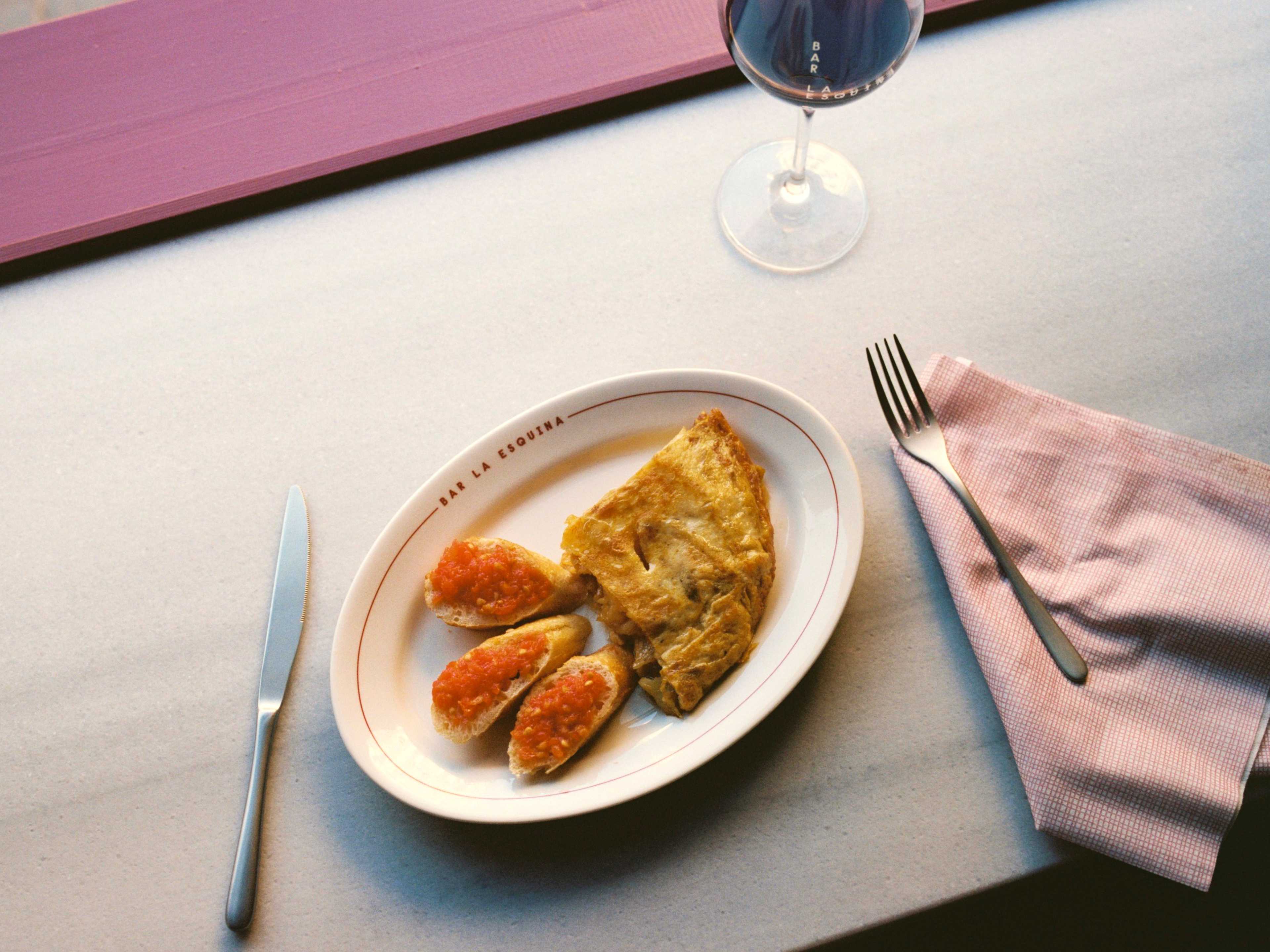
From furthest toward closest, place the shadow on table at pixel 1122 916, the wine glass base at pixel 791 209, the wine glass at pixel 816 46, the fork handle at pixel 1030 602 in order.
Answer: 1. the shadow on table at pixel 1122 916
2. the wine glass base at pixel 791 209
3. the fork handle at pixel 1030 602
4. the wine glass at pixel 816 46

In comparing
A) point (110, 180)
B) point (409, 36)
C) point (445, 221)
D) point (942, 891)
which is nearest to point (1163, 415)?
point (942, 891)

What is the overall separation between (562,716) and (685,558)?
24cm

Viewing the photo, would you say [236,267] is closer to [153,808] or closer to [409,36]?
[409,36]

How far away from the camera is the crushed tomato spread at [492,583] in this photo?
3.55ft

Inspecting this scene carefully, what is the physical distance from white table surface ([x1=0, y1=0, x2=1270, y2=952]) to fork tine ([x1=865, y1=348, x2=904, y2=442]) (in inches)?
2.2

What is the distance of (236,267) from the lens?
1.36 meters

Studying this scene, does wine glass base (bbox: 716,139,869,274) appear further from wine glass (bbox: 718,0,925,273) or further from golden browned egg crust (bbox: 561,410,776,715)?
golden browned egg crust (bbox: 561,410,776,715)

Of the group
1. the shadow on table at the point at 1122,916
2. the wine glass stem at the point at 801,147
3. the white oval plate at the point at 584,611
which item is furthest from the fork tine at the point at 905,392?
the shadow on table at the point at 1122,916

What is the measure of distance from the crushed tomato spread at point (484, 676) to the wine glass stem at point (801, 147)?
759mm

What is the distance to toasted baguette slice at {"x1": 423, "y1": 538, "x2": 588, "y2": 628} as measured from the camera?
108cm

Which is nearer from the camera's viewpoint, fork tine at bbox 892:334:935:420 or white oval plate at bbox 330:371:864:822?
white oval plate at bbox 330:371:864:822

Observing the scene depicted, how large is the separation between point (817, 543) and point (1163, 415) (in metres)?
0.55

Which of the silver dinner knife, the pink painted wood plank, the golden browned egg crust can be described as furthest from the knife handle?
the pink painted wood plank

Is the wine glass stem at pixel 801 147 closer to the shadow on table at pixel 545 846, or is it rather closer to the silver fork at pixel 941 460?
the silver fork at pixel 941 460
